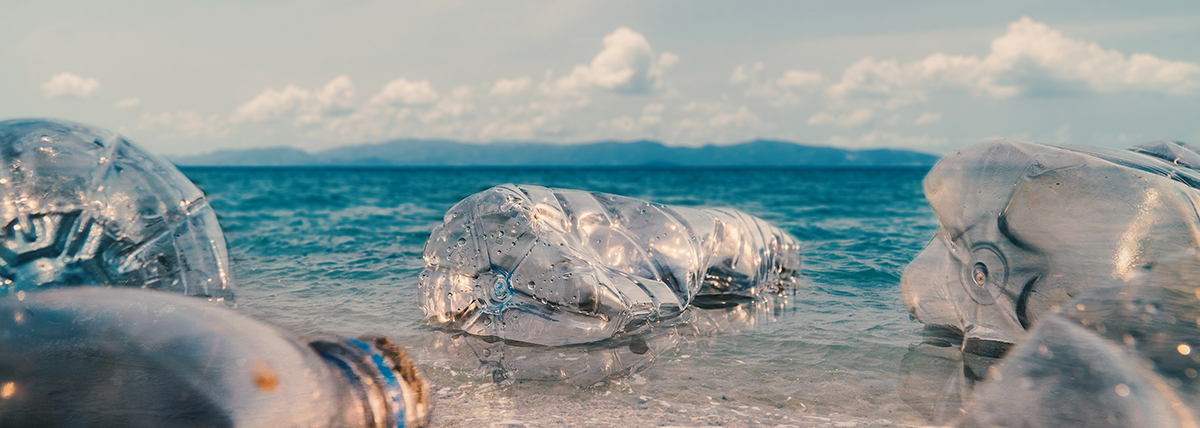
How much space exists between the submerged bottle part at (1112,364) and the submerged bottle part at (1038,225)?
1.83 ft

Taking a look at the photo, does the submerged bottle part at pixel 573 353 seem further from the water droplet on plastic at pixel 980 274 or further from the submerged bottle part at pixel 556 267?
the water droplet on plastic at pixel 980 274

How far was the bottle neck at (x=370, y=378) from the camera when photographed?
65.7 inches

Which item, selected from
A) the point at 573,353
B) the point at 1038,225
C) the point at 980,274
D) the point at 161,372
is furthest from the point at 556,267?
the point at 1038,225

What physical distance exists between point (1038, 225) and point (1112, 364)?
1.00m

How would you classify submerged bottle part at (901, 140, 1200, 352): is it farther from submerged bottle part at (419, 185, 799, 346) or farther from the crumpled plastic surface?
the crumpled plastic surface

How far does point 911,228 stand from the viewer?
26.8 feet

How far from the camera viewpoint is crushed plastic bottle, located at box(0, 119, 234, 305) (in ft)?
6.57

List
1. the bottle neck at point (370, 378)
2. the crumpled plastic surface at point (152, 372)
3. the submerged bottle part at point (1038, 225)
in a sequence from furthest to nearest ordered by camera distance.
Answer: the submerged bottle part at point (1038, 225), the bottle neck at point (370, 378), the crumpled plastic surface at point (152, 372)

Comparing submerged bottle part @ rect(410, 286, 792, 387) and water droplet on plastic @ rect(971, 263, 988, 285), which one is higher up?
water droplet on plastic @ rect(971, 263, 988, 285)

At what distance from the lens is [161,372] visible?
62.4 inches

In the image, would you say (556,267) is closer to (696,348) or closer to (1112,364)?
→ (696,348)

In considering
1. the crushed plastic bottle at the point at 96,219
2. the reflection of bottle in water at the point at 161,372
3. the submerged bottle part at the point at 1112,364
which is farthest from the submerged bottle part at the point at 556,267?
the submerged bottle part at the point at 1112,364

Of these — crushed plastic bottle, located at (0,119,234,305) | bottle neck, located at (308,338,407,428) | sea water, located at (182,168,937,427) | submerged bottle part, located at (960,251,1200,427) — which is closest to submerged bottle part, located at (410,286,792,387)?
sea water, located at (182,168,937,427)

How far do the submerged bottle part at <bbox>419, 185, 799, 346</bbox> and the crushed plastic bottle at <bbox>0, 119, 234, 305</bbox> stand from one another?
100 centimetres
